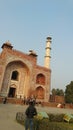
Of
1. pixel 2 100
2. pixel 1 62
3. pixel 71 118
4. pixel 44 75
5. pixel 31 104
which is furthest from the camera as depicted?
pixel 44 75

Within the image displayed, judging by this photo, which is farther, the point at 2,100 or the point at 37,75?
the point at 37,75

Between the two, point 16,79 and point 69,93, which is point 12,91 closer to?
point 16,79

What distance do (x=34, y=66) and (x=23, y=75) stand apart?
110 inches

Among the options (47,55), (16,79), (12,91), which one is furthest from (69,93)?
(12,91)

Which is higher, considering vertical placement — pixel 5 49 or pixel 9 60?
pixel 5 49

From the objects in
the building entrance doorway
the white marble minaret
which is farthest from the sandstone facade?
the white marble minaret

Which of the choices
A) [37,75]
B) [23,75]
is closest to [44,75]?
[37,75]

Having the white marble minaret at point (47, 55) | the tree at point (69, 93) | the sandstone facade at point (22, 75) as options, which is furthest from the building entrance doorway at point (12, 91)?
the tree at point (69, 93)

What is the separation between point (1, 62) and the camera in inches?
1188

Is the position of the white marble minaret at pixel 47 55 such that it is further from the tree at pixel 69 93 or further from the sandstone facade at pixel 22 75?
the tree at pixel 69 93

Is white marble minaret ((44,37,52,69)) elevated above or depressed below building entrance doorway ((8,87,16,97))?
above

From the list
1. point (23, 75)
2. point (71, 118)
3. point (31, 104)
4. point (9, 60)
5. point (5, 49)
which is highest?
point (5, 49)

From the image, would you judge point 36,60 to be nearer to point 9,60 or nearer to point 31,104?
point 9,60

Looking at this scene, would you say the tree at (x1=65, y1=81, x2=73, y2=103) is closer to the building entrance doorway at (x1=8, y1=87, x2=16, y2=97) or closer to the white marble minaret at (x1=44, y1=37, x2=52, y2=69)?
the white marble minaret at (x1=44, y1=37, x2=52, y2=69)
